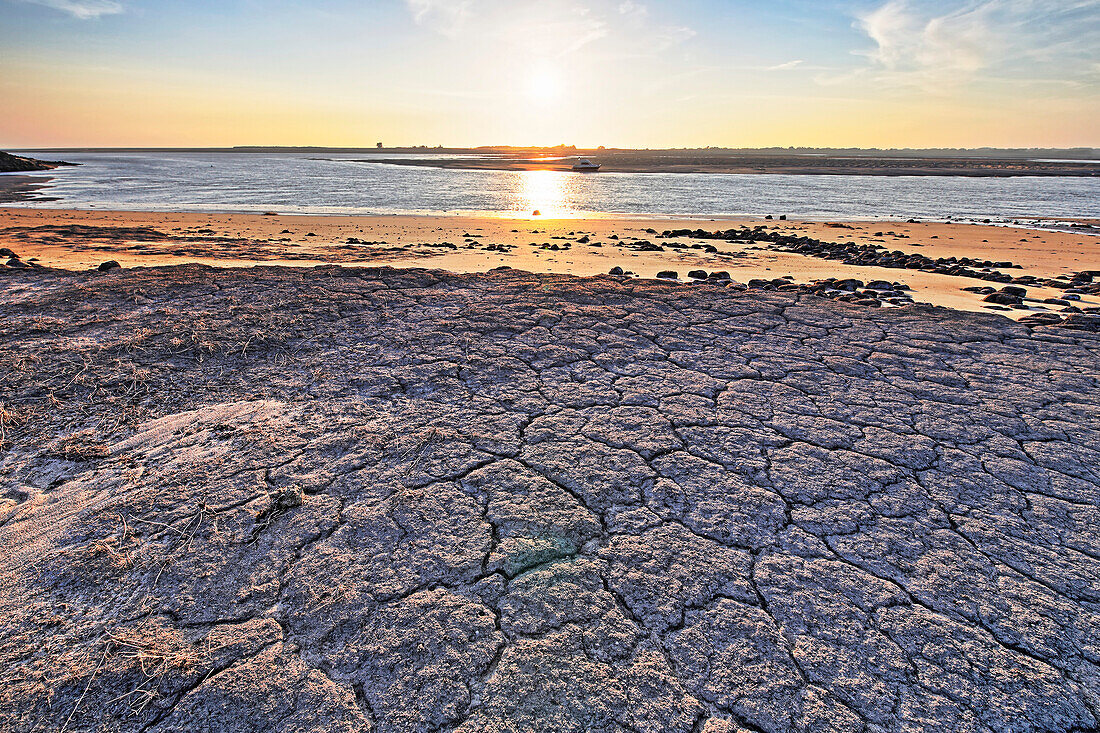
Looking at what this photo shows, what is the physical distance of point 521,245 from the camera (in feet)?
40.2

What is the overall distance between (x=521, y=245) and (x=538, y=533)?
34.1ft

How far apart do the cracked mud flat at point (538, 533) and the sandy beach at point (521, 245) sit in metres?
4.66

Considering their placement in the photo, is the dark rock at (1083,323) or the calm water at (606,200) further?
the calm water at (606,200)

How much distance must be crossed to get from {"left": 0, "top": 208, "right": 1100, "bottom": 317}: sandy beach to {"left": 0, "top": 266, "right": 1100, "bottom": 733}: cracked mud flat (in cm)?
466

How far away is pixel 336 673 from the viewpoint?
1844 mm

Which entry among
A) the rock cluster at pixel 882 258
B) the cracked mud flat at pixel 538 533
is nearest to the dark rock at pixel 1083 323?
the cracked mud flat at pixel 538 533

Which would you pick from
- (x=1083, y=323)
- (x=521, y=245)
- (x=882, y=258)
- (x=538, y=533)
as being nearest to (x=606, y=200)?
(x=521, y=245)

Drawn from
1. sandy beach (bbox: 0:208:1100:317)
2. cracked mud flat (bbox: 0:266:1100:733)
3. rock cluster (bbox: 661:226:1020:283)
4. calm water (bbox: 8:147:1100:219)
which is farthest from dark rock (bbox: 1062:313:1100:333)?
calm water (bbox: 8:147:1100:219)

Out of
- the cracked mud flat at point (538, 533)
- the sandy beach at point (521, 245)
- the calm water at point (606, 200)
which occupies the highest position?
the calm water at point (606, 200)

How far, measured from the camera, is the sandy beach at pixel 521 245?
928 centimetres

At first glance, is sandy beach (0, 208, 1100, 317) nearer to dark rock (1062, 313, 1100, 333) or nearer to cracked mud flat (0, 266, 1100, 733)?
dark rock (1062, 313, 1100, 333)

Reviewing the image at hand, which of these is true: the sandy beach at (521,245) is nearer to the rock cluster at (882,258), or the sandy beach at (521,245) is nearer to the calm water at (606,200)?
the rock cluster at (882,258)

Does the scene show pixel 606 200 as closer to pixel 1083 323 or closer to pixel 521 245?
pixel 521 245

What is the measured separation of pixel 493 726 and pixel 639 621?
0.66 meters
